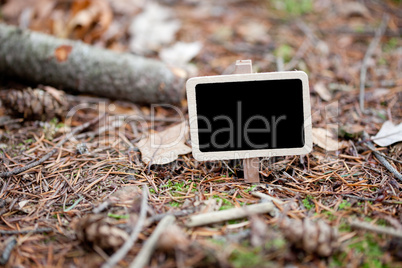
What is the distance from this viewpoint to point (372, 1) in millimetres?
4438

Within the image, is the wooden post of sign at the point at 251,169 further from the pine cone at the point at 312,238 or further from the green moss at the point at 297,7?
the green moss at the point at 297,7

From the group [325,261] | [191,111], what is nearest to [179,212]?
[191,111]

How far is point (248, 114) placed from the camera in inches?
72.8

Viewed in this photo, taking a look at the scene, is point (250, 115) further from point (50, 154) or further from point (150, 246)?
point (50, 154)

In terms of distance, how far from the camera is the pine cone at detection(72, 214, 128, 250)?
4.59ft

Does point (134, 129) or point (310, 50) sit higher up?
point (310, 50)

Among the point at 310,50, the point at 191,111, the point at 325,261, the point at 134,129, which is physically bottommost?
the point at 325,261

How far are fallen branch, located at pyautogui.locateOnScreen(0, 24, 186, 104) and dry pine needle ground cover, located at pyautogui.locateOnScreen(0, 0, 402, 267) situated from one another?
0.42 ft

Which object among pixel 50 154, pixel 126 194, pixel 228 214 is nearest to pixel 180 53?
pixel 50 154

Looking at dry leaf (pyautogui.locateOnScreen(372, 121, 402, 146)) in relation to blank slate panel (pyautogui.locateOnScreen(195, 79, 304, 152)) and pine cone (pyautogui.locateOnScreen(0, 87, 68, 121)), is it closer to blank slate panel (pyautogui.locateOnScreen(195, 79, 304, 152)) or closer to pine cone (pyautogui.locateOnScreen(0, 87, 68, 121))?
blank slate panel (pyautogui.locateOnScreen(195, 79, 304, 152))

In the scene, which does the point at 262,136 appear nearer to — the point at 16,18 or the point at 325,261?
the point at 325,261

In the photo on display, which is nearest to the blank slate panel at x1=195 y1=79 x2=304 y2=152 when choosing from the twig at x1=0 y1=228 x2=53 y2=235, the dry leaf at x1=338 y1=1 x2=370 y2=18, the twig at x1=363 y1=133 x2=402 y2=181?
the twig at x1=363 y1=133 x2=402 y2=181

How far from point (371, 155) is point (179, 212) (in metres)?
1.40

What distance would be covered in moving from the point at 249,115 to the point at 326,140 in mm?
775
